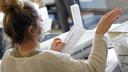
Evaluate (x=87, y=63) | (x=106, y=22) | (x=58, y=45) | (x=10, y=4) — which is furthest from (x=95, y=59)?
(x=10, y=4)

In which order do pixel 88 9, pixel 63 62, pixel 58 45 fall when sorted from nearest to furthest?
1. pixel 63 62
2. pixel 58 45
3. pixel 88 9

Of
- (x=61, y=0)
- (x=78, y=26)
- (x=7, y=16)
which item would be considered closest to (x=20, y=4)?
(x=7, y=16)

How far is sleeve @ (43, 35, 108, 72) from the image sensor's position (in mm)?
1116

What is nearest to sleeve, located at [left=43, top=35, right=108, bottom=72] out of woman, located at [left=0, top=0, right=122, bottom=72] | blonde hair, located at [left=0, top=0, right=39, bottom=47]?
woman, located at [left=0, top=0, right=122, bottom=72]

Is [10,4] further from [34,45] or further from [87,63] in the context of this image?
[87,63]

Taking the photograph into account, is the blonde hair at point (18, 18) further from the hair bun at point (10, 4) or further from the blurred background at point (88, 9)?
the blurred background at point (88, 9)

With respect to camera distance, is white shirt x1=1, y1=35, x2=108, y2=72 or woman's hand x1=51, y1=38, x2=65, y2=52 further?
woman's hand x1=51, y1=38, x2=65, y2=52

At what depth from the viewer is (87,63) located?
115cm

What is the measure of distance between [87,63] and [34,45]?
→ 0.23m

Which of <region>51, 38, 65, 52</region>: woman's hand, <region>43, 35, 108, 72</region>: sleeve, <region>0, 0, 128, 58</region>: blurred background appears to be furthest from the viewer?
<region>0, 0, 128, 58</region>: blurred background

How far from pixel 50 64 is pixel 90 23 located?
3.40 feet

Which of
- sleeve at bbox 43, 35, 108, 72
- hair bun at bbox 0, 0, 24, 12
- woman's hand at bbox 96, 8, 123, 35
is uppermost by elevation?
hair bun at bbox 0, 0, 24, 12

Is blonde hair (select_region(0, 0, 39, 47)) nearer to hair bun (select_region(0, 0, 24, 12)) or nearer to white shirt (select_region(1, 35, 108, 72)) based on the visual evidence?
hair bun (select_region(0, 0, 24, 12))

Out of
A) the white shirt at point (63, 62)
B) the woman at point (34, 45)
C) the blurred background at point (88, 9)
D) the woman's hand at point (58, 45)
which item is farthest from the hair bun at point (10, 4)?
the blurred background at point (88, 9)
